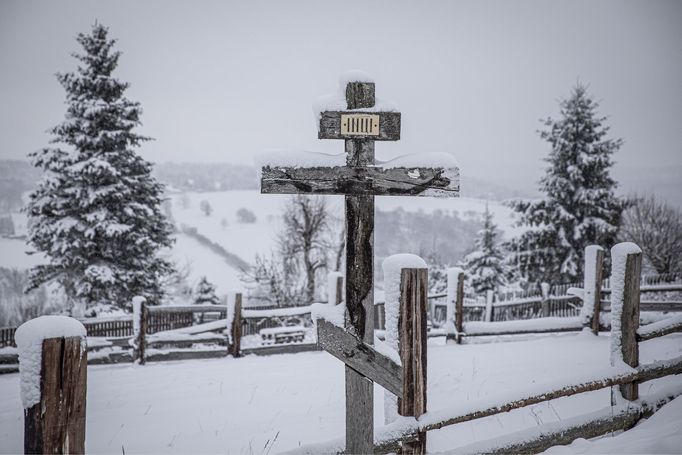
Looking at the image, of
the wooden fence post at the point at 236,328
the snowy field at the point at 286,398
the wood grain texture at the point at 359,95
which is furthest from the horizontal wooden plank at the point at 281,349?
the wood grain texture at the point at 359,95

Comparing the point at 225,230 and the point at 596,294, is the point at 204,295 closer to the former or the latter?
the point at 596,294

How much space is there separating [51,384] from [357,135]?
81.9 inches

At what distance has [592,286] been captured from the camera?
879 centimetres

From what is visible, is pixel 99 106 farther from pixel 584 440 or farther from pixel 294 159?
pixel 584 440

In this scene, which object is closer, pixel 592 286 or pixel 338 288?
pixel 592 286

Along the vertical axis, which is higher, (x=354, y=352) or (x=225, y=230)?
(x=354, y=352)

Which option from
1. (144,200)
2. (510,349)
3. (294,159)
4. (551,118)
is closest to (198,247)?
(144,200)

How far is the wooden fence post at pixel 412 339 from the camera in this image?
2.79 meters

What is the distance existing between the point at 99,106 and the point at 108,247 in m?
5.48

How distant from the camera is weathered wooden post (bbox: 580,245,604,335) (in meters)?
8.57

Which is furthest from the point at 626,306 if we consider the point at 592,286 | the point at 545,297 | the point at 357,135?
the point at 545,297

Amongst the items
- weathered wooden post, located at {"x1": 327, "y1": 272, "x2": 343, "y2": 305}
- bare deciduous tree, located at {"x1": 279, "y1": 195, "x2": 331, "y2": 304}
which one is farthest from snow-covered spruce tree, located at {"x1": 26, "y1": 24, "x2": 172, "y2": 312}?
weathered wooden post, located at {"x1": 327, "y1": 272, "x2": 343, "y2": 305}

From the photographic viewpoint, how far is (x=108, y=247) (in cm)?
1565

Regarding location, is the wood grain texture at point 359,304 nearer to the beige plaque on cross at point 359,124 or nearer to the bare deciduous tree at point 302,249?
the beige plaque on cross at point 359,124
